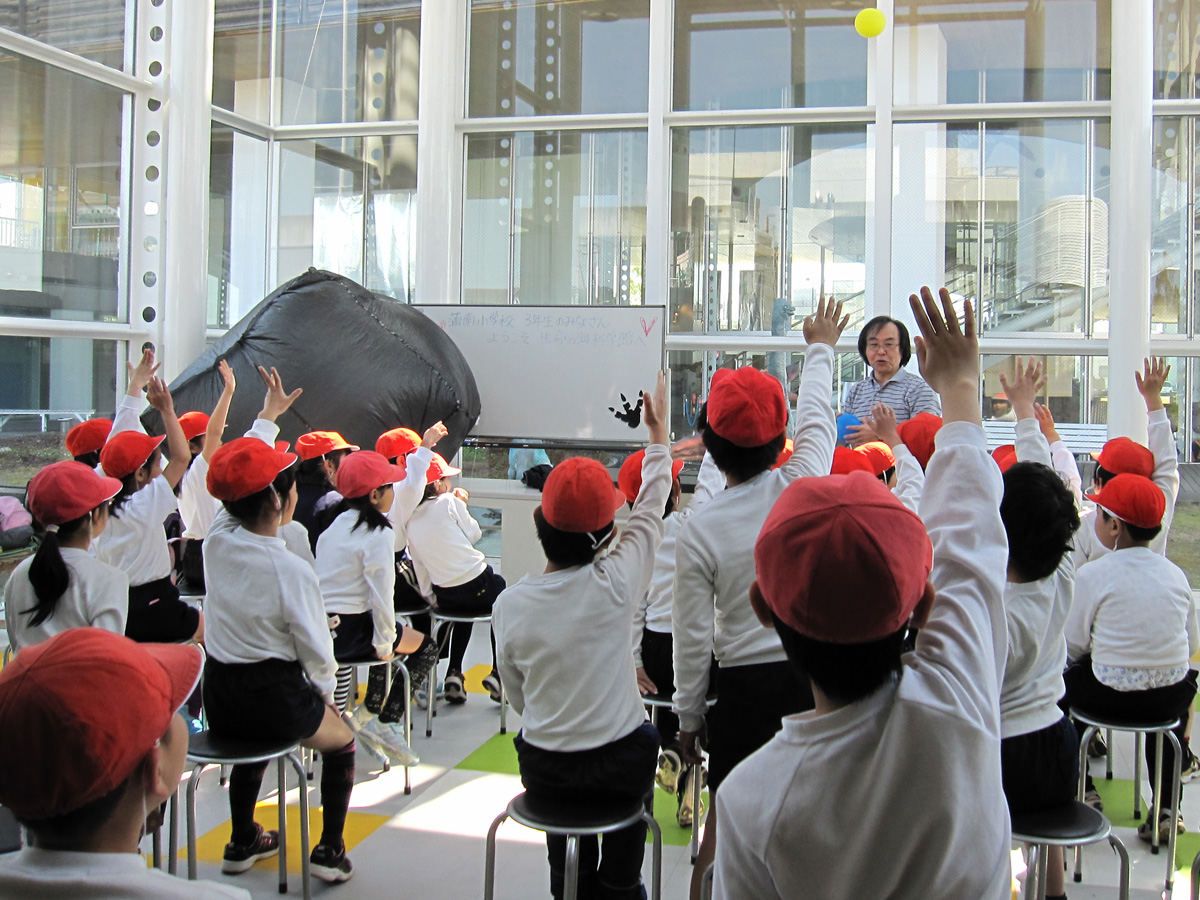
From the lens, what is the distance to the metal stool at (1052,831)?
1912mm

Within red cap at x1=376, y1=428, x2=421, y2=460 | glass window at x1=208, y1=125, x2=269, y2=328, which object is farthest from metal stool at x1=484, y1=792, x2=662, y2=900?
glass window at x1=208, y1=125, x2=269, y2=328

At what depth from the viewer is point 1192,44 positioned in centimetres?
609

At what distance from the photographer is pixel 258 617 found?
8.09ft

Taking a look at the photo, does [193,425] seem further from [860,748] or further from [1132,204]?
[1132,204]

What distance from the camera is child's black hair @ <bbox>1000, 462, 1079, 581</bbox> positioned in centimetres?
192

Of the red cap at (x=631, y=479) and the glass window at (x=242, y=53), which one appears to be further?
the glass window at (x=242, y=53)

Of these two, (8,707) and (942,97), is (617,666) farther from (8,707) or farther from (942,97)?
(942,97)

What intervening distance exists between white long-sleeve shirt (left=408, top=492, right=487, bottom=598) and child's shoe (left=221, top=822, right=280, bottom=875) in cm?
130

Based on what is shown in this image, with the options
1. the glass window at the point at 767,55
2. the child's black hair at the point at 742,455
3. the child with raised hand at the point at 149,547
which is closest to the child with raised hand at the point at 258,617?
the child with raised hand at the point at 149,547

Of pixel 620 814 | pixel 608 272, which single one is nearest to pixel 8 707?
pixel 620 814

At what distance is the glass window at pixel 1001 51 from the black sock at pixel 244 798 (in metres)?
5.79

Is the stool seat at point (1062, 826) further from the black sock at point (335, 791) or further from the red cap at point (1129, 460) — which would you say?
the black sock at point (335, 791)

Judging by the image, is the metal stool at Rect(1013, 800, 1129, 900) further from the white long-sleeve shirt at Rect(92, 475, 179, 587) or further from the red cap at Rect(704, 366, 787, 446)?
the white long-sleeve shirt at Rect(92, 475, 179, 587)

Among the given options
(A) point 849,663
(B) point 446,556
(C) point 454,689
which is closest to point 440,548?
(B) point 446,556
